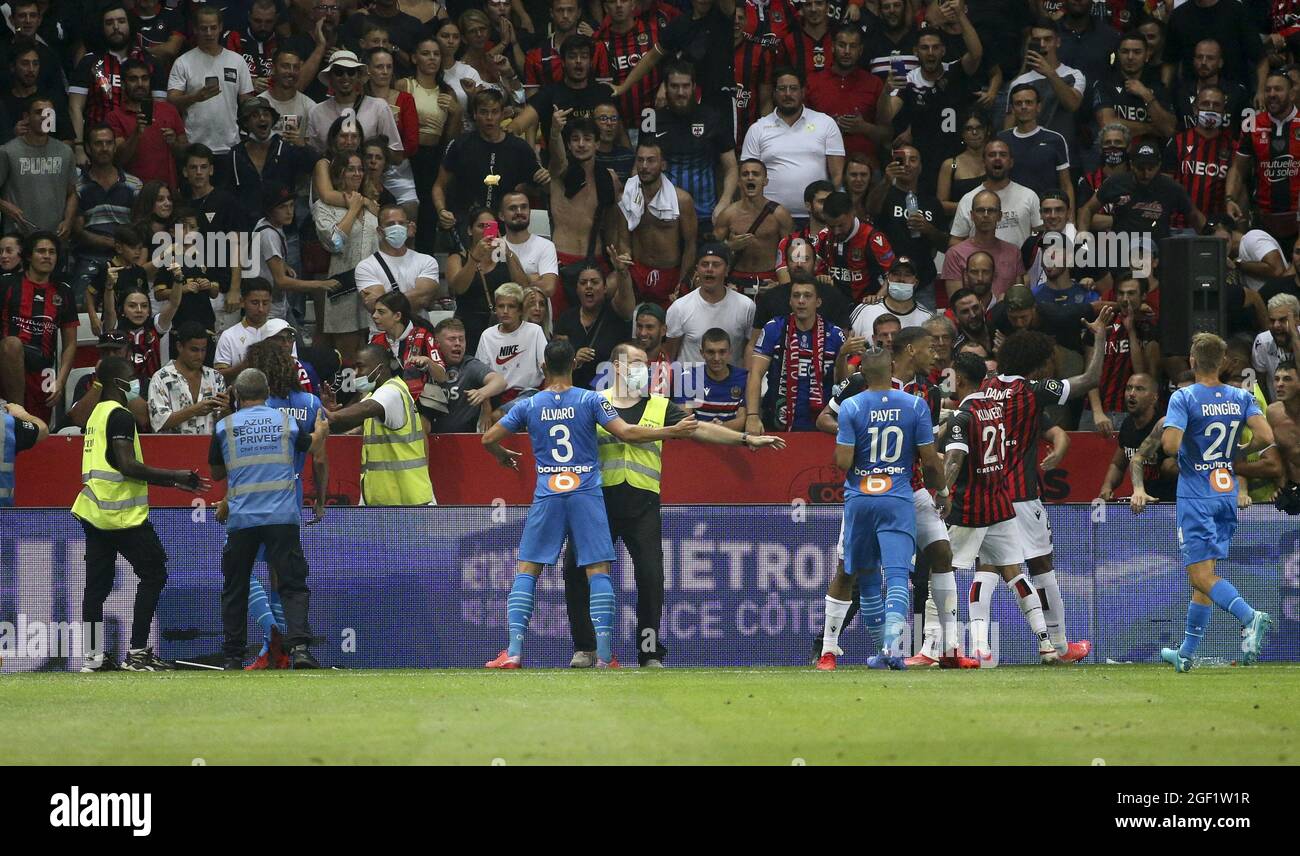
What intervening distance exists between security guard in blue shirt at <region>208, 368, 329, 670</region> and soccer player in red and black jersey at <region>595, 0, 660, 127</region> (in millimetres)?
7461

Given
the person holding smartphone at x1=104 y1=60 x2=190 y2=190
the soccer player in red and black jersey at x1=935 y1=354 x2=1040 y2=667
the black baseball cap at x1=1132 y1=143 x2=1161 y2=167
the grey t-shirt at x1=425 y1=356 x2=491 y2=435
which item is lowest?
the soccer player in red and black jersey at x1=935 y1=354 x2=1040 y2=667

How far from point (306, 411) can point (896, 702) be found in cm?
615

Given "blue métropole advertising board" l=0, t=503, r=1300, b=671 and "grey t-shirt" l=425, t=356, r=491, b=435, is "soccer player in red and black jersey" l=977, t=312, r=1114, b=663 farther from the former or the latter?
"grey t-shirt" l=425, t=356, r=491, b=435

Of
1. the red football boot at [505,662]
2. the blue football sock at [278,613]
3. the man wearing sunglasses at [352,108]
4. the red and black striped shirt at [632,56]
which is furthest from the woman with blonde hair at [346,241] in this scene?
the red football boot at [505,662]

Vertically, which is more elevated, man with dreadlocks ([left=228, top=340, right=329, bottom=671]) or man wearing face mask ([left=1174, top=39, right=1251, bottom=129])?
man wearing face mask ([left=1174, top=39, right=1251, bottom=129])

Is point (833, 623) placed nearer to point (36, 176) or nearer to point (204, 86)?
point (204, 86)

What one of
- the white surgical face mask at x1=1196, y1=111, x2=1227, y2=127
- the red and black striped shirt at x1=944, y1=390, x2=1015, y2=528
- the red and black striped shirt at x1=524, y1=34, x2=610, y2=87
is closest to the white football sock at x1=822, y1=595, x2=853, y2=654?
the red and black striped shirt at x1=944, y1=390, x2=1015, y2=528

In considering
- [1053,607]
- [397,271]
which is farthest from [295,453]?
[1053,607]

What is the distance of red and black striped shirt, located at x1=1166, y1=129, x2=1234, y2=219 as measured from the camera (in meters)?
19.6

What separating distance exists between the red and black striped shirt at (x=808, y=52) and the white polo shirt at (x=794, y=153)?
3.38ft

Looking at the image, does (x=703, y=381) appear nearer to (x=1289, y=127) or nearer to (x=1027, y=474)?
(x=1027, y=474)

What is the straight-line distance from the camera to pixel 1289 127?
63.8 ft

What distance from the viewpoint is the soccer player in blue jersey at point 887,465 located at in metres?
12.6

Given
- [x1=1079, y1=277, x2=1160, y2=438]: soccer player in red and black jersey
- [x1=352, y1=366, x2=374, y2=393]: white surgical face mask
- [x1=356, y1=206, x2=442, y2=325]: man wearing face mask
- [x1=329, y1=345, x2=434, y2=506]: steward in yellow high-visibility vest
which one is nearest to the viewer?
[x1=329, y1=345, x2=434, y2=506]: steward in yellow high-visibility vest
